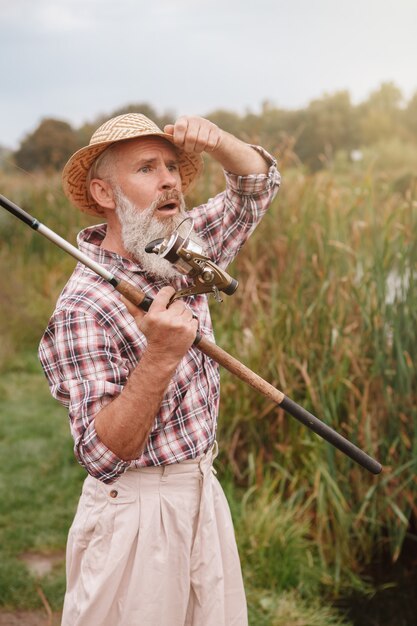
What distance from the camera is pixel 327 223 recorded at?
420 centimetres

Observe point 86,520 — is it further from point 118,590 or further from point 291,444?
point 291,444

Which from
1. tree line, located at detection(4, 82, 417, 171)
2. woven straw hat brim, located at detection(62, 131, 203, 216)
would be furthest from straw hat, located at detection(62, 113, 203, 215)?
tree line, located at detection(4, 82, 417, 171)

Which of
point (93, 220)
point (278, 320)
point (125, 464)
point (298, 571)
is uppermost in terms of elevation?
point (93, 220)

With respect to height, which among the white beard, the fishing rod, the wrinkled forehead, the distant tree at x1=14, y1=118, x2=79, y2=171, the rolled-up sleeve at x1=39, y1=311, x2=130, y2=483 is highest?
the distant tree at x1=14, y1=118, x2=79, y2=171

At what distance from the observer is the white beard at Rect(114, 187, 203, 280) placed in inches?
82.6

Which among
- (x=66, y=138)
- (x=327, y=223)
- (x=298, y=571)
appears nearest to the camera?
(x=298, y=571)

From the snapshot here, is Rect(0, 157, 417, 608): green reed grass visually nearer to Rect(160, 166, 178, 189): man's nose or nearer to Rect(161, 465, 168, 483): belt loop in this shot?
Rect(161, 465, 168, 483): belt loop

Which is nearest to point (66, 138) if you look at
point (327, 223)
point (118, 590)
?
point (327, 223)

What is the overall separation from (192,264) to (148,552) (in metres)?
0.83

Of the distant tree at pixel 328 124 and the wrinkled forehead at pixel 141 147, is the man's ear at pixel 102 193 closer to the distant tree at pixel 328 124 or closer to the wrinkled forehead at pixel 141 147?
the wrinkled forehead at pixel 141 147

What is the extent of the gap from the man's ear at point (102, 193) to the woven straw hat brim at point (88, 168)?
0.07m

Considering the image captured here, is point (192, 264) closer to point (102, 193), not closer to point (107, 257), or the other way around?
point (107, 257)

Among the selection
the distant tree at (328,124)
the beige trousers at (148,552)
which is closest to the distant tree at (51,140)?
the distant tree at (328,124)

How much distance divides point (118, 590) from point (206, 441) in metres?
0.48
